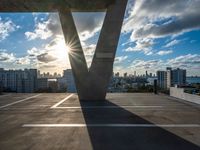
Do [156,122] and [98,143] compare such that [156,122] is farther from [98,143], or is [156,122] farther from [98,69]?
[98,69]

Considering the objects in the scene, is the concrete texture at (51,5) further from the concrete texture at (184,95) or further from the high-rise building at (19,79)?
the high-rise building at (19,79)

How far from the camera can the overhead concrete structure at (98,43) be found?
595 inches

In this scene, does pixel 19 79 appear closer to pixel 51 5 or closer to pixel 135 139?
pixel 51 5

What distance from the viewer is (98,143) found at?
600 cm

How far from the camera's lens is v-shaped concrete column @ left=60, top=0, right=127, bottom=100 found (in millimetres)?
15109

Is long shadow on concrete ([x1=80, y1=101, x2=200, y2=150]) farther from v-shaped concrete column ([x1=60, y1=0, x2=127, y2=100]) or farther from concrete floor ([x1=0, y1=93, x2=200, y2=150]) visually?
v-shaped concrete column ([x1=60, y1=0, x2=127, y2=100])

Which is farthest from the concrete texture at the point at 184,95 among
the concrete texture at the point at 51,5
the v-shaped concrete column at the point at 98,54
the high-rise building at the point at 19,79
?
the high-rise building at the point at 19,79

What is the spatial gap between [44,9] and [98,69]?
5687 millimetres

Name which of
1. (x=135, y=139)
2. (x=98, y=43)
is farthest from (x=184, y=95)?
(x=135, y=139)

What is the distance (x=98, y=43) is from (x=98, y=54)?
2.30ft

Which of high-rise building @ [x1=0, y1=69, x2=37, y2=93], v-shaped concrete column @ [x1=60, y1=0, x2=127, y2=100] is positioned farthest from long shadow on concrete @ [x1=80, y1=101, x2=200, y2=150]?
high-rise building @ [x1=0, y1=69, x2=37, y2=93]

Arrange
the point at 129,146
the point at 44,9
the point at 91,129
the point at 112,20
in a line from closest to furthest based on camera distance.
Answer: the point at 129,146, the point at 91,129, the point at 112,20, the point at 44,9

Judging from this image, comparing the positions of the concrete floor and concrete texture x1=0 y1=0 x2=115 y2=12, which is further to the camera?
concrete texture x1=0 y1=0 x2=115 y2=12

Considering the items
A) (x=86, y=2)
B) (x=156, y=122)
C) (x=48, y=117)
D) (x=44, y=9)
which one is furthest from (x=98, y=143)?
(x=44, y=9)
